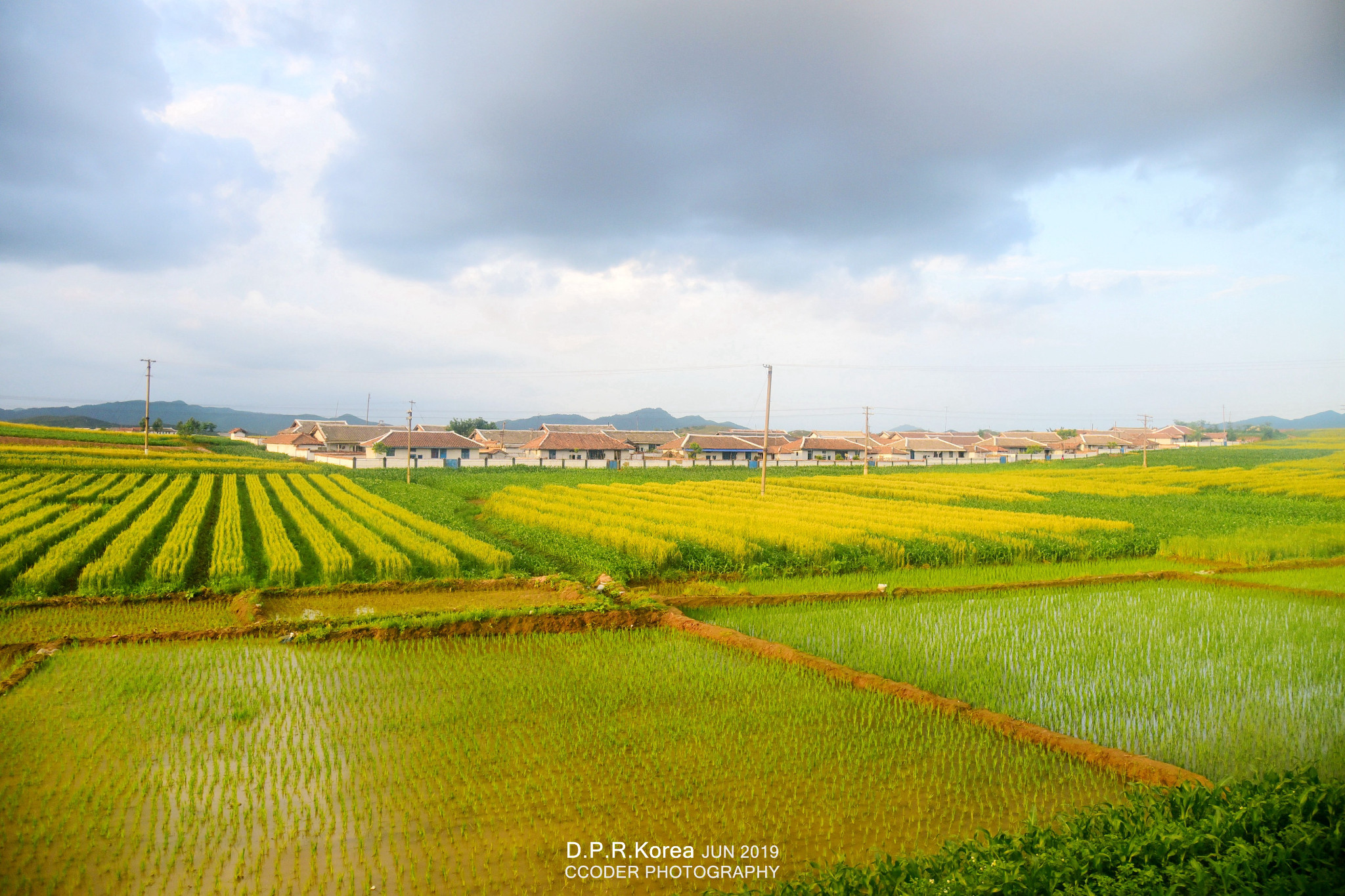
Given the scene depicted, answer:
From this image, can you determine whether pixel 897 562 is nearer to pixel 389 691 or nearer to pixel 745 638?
pixel 745 638

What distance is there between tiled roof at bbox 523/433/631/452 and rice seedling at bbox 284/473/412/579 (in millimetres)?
30573

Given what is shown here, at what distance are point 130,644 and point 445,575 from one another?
17.4 ft

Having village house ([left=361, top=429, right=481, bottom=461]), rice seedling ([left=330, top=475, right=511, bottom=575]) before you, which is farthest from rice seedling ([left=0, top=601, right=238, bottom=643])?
village house ([left=361, top=429, right=481, bottom=461])

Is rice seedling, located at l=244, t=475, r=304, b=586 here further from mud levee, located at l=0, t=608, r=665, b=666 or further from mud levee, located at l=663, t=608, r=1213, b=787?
mud levee, located at l=663, t=608, r=1213, b=787

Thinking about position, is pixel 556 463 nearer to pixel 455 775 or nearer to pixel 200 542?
pixel 200 542

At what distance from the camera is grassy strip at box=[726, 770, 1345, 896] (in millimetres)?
3539

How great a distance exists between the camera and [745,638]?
9.55 m

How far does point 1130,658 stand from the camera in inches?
349

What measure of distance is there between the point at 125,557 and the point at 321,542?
3.63 meters

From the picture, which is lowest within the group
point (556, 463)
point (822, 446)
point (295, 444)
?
point (556, 463)

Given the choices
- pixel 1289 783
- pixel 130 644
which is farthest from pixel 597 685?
pixel 130 644

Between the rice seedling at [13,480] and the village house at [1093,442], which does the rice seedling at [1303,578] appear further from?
the village house at [1093,442]

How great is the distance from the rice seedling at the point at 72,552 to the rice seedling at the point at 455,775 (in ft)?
14.3

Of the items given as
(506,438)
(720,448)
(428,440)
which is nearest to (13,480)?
(428,440)
